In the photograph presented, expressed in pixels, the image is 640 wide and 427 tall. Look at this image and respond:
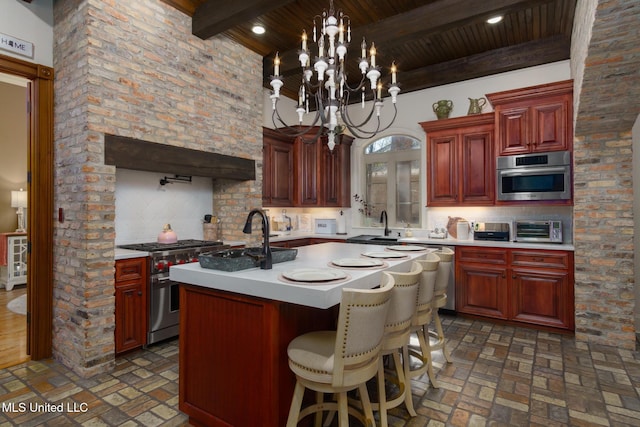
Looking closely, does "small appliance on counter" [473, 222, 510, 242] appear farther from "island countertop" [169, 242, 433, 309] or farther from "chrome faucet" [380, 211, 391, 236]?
"island countertop" [169, 242, 433, 309]

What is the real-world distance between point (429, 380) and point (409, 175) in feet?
10.8

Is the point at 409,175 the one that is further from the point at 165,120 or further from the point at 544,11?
the point at 165,120

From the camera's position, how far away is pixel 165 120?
348cm

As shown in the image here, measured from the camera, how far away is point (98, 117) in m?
2.93

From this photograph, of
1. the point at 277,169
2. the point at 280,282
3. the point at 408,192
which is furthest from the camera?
the point at 408,192

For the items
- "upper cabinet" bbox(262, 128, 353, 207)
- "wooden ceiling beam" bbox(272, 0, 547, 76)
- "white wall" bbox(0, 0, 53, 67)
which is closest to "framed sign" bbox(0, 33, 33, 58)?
"white wall" bbox(0, 0, 53, 67)

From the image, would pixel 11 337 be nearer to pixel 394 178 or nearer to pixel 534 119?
pixel 394 178

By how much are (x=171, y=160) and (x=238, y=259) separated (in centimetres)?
201

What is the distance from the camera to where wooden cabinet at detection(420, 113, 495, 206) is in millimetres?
4387

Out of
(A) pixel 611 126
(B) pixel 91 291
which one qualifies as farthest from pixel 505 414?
(B) pixel 91 291

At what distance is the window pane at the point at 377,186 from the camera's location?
18.3 ft

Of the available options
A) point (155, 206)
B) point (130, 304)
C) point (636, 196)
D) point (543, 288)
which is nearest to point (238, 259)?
point (130, 304)

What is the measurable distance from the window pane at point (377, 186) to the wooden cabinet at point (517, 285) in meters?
1.65

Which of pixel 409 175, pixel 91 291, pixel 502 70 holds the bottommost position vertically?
pixel 91 291
